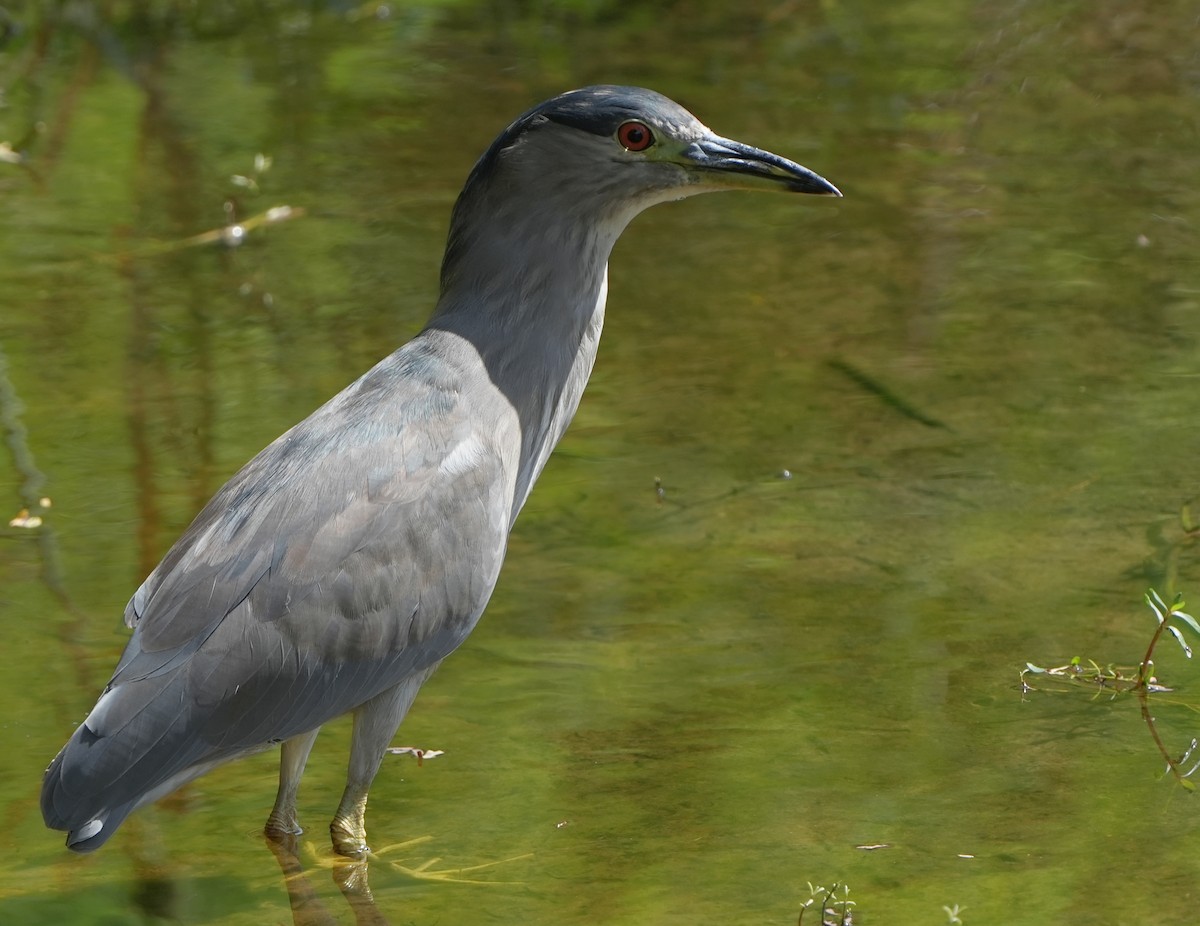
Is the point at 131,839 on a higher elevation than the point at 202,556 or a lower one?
lower

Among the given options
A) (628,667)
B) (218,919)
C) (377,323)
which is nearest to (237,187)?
(377,323)

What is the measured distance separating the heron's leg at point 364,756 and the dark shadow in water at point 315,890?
0.05 m

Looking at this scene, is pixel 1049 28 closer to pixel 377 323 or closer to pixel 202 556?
pixel 377 323

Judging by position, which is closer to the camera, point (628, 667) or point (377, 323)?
point (628, 667)

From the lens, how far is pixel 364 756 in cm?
439

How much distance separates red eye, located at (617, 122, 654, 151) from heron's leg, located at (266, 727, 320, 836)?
5.34ft

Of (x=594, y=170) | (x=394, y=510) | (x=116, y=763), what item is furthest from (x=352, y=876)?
(x=594, y=170)

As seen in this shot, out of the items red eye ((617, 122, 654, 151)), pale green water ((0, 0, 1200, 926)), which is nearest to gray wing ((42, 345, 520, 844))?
pale green water ((0, 0, 1200, 926))

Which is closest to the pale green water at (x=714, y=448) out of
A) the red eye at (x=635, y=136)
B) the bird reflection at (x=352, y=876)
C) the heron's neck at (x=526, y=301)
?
Answer: the bird reflection at (x=352, y=876)

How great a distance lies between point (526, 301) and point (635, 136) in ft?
1.64

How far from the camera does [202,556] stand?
4.29 meters

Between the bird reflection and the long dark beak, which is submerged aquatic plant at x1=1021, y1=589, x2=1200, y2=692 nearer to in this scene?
the long dark beak

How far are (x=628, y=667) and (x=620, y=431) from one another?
59.8 inches

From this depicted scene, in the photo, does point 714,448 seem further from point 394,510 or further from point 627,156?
point 394,510
